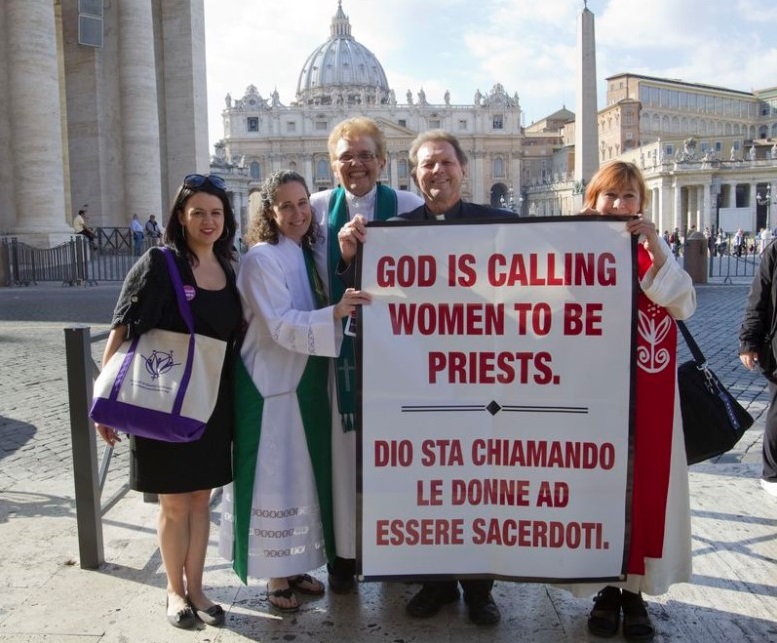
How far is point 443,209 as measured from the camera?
9.54ft

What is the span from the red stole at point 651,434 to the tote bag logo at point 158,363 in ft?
5.11

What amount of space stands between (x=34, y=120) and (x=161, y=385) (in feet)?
56.4

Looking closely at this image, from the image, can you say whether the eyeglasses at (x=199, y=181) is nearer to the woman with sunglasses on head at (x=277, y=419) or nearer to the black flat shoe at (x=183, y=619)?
the woman with sunglasses on head at (x=277, y=419)

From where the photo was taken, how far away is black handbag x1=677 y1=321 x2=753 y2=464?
2750mm

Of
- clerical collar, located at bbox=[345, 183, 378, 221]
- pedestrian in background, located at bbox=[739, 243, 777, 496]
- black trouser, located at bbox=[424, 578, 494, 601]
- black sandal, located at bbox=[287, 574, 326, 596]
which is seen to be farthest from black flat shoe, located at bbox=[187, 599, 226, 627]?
pedestrian in background, located at bbox=[739, 243, 777, 496]

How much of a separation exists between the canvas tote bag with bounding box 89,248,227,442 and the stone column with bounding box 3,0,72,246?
55.1ft

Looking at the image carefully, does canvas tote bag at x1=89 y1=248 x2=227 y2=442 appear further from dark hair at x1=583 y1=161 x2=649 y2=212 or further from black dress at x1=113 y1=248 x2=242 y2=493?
dark hair at x1=583 y1=161 x2=649 y2=212

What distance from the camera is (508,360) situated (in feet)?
8.50

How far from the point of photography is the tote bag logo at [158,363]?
8.60 feet

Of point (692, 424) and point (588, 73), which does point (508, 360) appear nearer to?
point (692, 424)

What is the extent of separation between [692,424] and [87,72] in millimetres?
21099

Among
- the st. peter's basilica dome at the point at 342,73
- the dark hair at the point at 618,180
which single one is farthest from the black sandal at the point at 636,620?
the st. peter's basilica dome at the point at 342,73

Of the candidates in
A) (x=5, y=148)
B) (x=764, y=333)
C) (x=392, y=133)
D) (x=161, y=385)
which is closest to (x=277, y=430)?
(x=161, y=385)

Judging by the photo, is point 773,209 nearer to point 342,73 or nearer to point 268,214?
point 268,214
